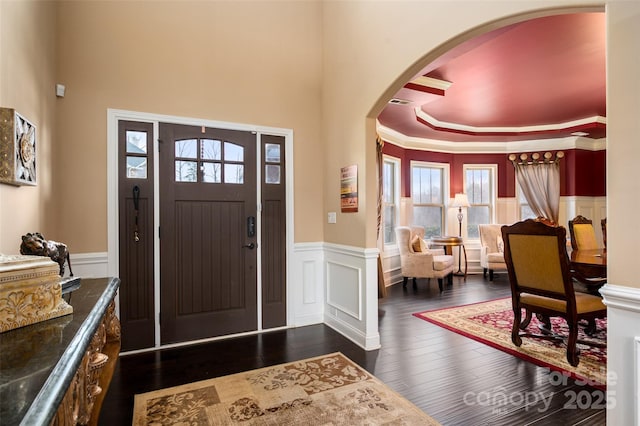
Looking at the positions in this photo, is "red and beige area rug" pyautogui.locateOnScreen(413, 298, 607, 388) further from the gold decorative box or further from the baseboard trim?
the gold decorative box

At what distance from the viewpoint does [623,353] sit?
140cm

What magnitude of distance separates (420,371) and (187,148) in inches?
115

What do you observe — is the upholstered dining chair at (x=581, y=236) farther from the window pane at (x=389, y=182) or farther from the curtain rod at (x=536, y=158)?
the curtain rod at (x=536, y=158)

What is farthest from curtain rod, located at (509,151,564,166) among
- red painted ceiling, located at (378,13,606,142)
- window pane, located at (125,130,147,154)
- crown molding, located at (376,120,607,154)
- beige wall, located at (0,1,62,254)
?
beige wall, located at (0,1,62,254)

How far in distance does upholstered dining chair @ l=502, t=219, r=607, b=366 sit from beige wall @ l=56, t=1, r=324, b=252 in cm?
202

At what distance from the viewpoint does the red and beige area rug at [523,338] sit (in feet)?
8.61

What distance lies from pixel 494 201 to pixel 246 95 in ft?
19.4

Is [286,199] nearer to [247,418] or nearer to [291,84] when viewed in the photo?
[291,84]

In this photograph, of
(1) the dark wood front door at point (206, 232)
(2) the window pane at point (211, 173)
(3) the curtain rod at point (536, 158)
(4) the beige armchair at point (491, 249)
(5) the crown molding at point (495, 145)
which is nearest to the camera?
(1) the dark wood front door at point (206, 232)

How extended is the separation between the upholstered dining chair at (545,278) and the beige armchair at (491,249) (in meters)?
3.36

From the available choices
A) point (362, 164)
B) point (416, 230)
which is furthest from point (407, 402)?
point (416, 230)

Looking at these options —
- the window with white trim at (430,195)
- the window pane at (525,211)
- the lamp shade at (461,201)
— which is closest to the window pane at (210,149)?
the window with white trim at (430,195)

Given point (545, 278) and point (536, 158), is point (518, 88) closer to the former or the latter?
point (545, 278)

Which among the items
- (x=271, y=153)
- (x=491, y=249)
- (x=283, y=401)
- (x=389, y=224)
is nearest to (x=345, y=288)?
(x=283, y=401)
